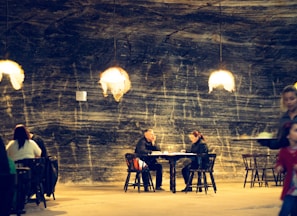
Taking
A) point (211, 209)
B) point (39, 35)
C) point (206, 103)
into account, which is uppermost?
point (39, 35)

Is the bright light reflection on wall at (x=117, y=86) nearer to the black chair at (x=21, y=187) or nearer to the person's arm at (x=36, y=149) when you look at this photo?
the person's arm at (x=36, y=149)

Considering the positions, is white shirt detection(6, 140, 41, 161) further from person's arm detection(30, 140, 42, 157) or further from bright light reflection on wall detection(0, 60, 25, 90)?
bright light reflection on wall detection(0, 60, 25, 90)

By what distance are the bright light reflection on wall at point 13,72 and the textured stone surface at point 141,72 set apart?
123 millimetres

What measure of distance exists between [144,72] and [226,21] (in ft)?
6.67

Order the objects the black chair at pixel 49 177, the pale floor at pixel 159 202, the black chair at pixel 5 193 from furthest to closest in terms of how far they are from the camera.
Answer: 1. the black chair at pixel 49 177
2. the pale floor at pixel 159 202
3. the black chair at pixel 5 193

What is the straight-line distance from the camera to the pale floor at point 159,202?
7.31 meters

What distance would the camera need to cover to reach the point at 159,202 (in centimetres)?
854

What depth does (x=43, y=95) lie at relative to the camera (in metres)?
12.1

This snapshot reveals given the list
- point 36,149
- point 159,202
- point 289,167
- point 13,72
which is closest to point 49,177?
point 36,149

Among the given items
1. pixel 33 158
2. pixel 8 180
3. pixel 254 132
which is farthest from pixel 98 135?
pixel 8 180

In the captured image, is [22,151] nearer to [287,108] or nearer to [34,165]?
[34,165]

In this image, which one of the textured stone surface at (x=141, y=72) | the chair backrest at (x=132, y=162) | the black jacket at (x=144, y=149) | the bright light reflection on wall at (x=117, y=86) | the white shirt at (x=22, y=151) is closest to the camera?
the white shirt at (x=22, y=151)

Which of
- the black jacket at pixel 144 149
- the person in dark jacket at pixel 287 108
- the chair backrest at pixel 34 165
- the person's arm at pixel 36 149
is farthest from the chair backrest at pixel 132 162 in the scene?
the person in dark jacket at pixel 287 108

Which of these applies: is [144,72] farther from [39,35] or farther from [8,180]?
[8,180]
